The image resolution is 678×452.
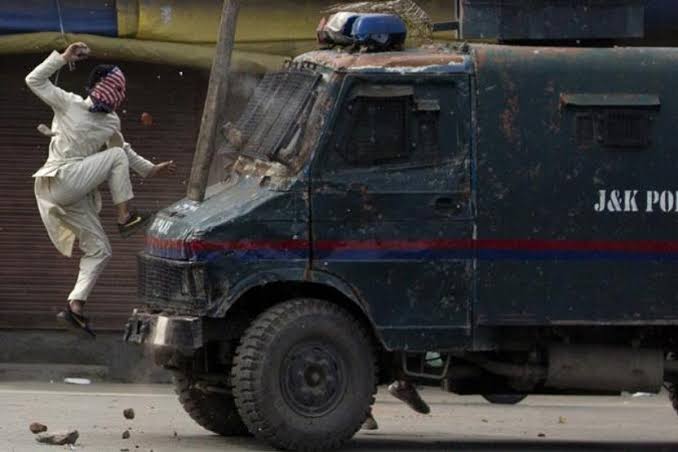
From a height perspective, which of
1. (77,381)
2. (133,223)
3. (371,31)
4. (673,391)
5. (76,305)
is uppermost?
(371,31)

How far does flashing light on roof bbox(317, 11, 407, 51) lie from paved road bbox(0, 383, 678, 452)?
236 centimetres

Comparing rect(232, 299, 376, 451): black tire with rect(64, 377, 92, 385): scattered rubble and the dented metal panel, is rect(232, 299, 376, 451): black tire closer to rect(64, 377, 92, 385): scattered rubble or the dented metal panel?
the dented metal panel

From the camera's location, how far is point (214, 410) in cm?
1084

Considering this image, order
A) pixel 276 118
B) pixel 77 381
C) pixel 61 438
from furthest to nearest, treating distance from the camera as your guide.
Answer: pixel 77 381, pixel 276 118, pixel 61 438

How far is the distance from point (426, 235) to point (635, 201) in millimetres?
1216

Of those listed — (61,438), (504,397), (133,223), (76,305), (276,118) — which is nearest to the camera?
(61,438)

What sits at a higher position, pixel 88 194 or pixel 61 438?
pixel 88 194

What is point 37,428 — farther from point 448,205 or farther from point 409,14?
point 409,14

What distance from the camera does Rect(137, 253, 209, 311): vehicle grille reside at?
32.2ft

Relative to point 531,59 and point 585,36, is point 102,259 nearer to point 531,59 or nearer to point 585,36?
point 531,59

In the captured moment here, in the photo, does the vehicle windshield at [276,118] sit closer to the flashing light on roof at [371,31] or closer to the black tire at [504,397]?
the flashing light on roof at [371,31]

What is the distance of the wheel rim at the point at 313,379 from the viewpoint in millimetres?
9891

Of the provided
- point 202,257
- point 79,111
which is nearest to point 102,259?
point 79,111

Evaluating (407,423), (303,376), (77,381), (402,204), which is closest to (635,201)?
(402,204)
